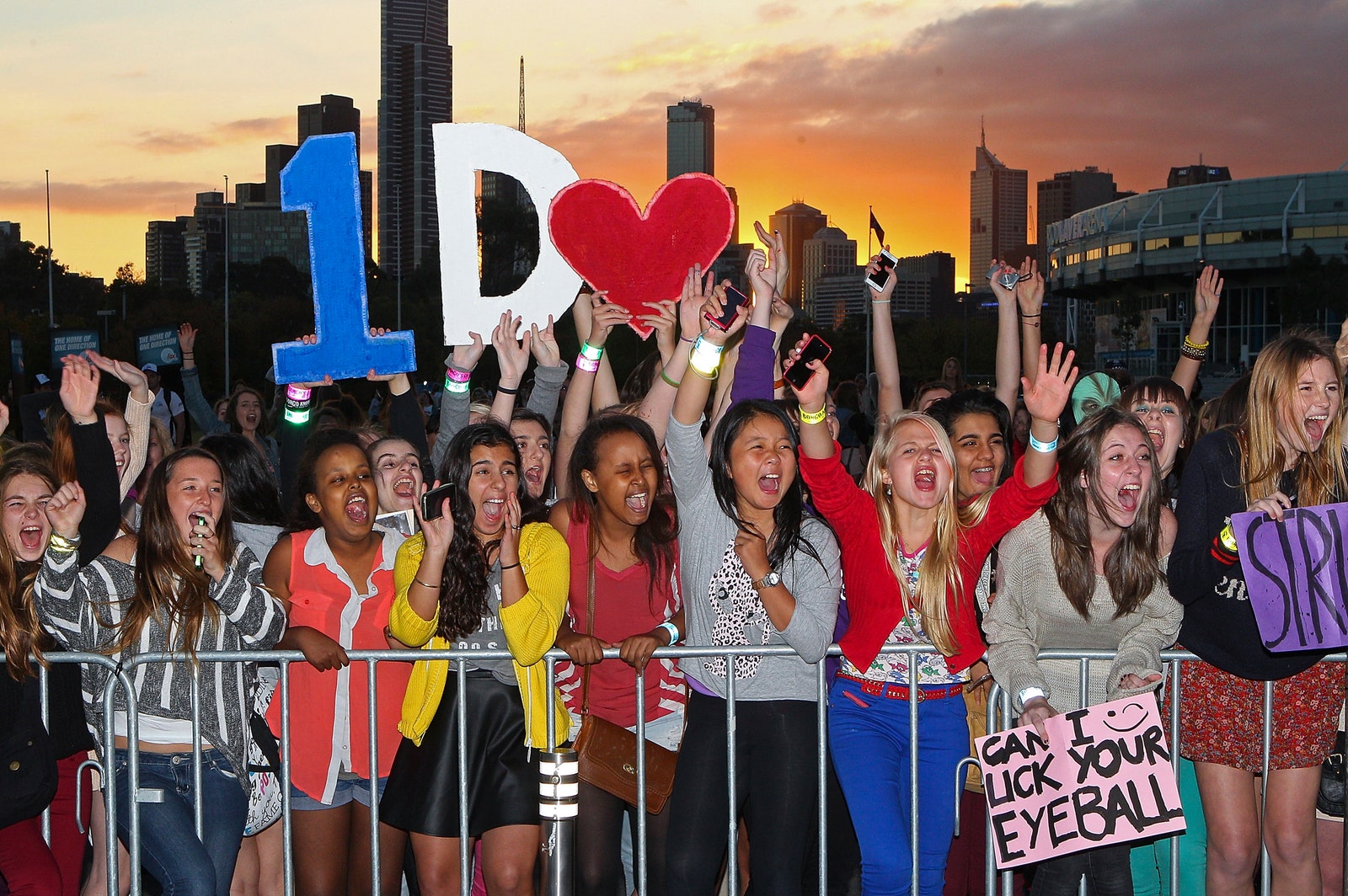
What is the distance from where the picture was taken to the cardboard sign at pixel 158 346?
46.3 ft

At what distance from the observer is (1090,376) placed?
698 cm

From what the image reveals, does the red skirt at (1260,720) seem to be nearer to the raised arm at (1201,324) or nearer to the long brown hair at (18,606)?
the raised arm at (1201,324)

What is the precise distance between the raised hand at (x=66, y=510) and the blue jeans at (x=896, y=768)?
9.29 feet

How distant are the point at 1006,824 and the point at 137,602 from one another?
10.5 ft

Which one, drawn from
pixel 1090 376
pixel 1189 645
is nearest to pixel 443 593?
pixel 1189 645

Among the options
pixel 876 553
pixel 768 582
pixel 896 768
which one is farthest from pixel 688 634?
pixel 896 768

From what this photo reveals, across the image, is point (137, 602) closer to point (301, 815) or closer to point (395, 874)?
point (301, 815)

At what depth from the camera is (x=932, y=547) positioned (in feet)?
15.6

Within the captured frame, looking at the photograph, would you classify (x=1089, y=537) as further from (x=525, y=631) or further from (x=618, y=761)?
(x=525, y=631)

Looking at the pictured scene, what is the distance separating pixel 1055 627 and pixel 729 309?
5.85 feet

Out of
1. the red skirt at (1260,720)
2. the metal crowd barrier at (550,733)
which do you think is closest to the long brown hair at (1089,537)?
the metal crowd barrier at (550,733)

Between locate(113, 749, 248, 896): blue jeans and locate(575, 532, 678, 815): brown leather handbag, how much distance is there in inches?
49.7

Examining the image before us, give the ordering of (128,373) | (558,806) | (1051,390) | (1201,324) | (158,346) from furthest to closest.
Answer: (158,346)
(1201,324)
(128,373)
(1051,390)
(558,806)

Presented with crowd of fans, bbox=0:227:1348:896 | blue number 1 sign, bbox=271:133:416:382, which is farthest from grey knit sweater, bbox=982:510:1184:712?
blue number 1 sign, bbox=271:133:416:382
